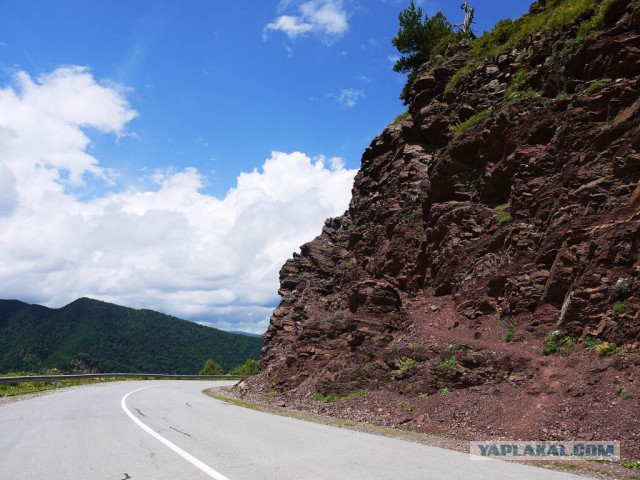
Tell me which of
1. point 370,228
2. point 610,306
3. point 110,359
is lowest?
point 110,359

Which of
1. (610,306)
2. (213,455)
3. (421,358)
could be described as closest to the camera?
(213,455)

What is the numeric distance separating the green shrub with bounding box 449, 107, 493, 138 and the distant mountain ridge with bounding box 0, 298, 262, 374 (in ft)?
441

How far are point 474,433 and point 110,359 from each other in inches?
5966

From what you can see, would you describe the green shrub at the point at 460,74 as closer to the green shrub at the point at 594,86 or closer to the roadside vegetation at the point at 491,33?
the roadside vegetation at the point at 491,33

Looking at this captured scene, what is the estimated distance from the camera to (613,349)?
1190cm

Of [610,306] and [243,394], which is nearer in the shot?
[610,306]

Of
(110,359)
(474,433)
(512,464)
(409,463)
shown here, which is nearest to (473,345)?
(474,433)

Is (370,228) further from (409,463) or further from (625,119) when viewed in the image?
(409,463)

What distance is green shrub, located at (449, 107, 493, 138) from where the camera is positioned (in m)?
23.9

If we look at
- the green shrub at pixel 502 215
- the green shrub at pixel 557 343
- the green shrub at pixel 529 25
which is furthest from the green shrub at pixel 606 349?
the green shrub at pixel 529 25

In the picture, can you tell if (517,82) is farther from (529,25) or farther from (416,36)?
(416,36)

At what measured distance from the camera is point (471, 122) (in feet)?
81.4

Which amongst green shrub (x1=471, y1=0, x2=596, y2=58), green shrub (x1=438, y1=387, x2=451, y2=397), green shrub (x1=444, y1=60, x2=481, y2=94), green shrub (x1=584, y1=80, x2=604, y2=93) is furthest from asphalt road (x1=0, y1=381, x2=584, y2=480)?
green shrub (x1=444, y1=60, x2=481, y2=94)

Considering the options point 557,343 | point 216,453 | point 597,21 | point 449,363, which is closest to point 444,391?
point 449,363
